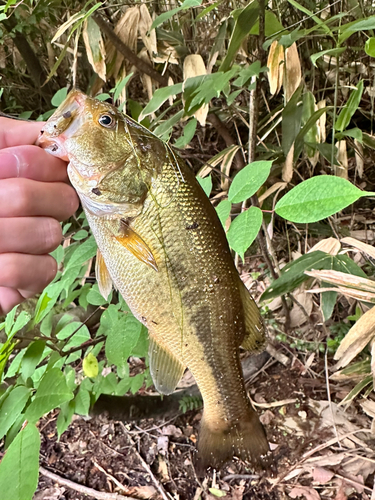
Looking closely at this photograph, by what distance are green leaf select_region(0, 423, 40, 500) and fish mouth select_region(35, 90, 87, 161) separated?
19.9 inches

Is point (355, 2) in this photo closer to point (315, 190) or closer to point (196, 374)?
point (315, 190)

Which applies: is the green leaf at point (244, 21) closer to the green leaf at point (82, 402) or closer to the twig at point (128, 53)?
the twig at point (128, 53)

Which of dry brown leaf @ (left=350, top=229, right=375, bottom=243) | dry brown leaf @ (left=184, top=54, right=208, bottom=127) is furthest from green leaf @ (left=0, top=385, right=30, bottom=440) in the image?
dry brown leaf @ (left=350, top=229, right=375, bottom=243)

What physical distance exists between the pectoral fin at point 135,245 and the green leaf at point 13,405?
0.36 meters

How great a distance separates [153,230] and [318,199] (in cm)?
33

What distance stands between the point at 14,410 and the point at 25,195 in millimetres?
422

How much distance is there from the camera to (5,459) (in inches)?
23.0

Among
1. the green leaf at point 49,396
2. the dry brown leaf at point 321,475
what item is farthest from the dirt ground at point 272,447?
the green leaf at point 49,396

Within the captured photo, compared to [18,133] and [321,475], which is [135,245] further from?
[321,475]

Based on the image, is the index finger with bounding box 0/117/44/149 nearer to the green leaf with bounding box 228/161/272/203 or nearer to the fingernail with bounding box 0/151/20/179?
the fingernail with bounding box 0/151/20/179

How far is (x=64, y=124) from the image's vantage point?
701 millimetres

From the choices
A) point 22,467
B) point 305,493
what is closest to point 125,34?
point 22,467

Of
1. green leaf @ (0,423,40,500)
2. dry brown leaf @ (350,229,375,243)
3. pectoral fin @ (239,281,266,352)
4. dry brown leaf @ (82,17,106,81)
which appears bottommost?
dry brown leaf @ (350,229,375,243)

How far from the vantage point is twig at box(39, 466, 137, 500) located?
1364 millimetres
